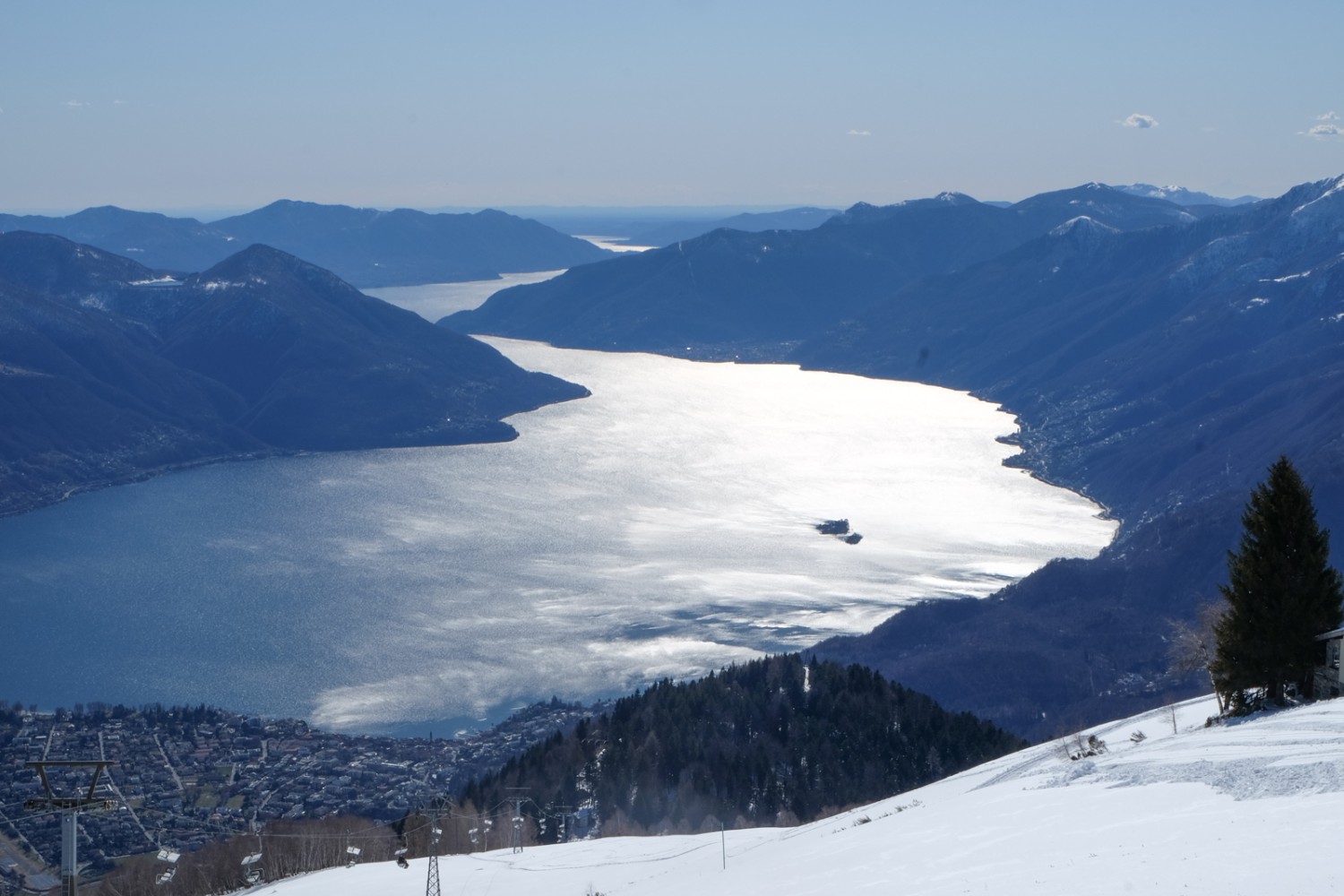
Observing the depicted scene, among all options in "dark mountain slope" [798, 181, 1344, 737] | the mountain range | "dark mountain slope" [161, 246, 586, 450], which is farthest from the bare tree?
"dark mountain slope" [161, 246, 586, 450]

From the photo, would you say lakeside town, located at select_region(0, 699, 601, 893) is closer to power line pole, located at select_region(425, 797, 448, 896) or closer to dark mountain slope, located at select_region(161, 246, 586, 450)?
power line pole, located at select_region(425, 797, 448, 896)

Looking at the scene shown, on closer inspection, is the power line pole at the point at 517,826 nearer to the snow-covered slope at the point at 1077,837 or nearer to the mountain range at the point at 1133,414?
the snow-covered slope at the point at 1077,837

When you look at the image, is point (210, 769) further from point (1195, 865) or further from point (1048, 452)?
point (1048, 452)

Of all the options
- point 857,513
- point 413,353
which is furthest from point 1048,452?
point 413,353

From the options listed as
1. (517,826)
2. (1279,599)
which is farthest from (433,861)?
(1279,599)

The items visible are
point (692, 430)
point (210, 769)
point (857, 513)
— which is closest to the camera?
point (210, 769)

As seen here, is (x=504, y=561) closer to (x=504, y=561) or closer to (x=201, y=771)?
(x=504, y=561)
